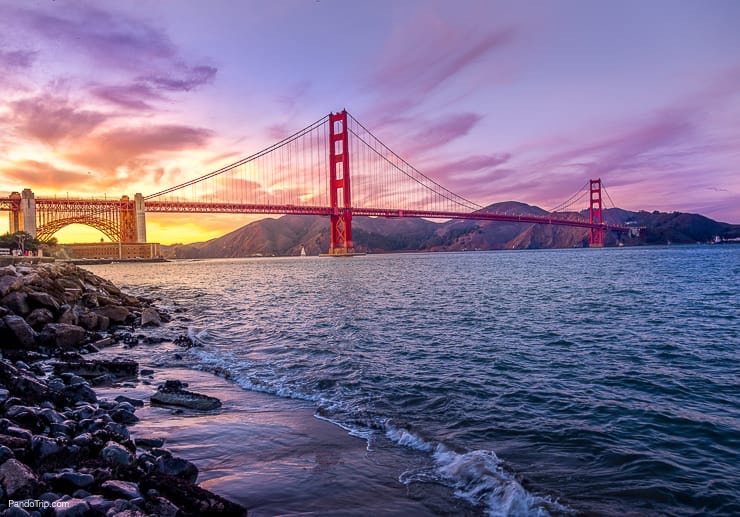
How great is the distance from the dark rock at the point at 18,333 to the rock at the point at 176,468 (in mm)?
7415

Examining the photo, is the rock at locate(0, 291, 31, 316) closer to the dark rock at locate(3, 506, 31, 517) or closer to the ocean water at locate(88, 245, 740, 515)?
the ocean water at locate(88, 245, 740, 515)

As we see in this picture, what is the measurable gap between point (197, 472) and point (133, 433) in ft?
4.81

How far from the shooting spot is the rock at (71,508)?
9.27 ft

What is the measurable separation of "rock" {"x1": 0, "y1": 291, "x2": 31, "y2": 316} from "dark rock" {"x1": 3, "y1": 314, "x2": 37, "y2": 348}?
192 cm

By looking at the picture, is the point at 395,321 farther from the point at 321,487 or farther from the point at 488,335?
the point at 321,487

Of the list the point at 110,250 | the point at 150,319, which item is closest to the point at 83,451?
the point at 150,319

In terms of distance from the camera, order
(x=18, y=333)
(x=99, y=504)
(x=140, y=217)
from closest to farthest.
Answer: (x=99, y=504), (x=18, y=333), (x=140, y=217)

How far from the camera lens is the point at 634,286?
78.7 feet

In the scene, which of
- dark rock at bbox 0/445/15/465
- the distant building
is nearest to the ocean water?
dark rock at bbox 0/445/15/465

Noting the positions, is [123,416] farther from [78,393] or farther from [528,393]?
[528,393]

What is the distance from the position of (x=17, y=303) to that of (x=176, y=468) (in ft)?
32.8

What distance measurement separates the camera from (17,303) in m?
11.4

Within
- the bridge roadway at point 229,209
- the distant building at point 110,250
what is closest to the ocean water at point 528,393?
the bridge roadway at point 229,209

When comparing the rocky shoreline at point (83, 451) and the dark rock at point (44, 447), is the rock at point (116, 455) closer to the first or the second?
the rocky shoreline at point (83, 451)
